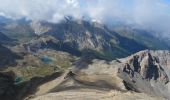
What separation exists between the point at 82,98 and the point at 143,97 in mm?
27180

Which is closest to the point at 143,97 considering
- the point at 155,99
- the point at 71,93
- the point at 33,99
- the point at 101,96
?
the point at 155,99

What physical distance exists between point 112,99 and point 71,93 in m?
26.6

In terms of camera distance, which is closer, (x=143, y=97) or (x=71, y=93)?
(x=143, y=97)

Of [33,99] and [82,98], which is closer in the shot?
[82,98]

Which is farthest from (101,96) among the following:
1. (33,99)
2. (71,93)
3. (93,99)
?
(33,99)

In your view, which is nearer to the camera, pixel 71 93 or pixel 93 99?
pixel 93 99

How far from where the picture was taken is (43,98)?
184 meters

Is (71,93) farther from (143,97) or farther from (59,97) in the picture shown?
(143,97)

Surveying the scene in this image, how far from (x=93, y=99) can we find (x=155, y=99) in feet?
88.4

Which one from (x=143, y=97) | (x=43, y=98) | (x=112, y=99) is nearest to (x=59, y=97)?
(x=43, y=98)

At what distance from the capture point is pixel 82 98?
17600 centimetres

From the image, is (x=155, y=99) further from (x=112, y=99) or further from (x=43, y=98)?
(x=43, y=98)

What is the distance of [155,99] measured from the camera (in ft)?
562

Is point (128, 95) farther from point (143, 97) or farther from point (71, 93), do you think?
point (71, 93)
